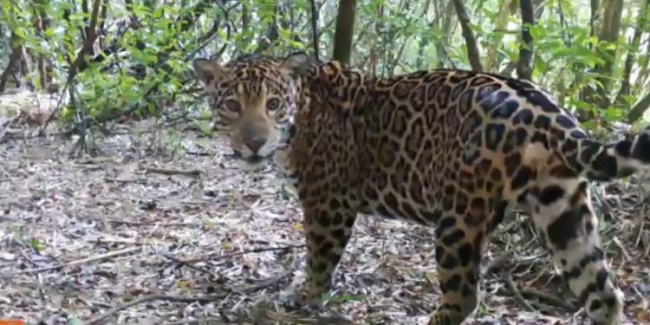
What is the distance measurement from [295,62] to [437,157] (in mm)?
995

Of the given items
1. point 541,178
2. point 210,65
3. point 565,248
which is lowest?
point 565,248

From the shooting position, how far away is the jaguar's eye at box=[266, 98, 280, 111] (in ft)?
16.8

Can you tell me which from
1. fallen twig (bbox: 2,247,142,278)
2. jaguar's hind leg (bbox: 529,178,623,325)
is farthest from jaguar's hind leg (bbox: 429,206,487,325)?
fallen twig (bbox: 2,247,142,278)

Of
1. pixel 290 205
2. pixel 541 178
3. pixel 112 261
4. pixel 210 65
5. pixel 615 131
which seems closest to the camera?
pixel 541 178

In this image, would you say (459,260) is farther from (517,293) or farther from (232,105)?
(232,105)

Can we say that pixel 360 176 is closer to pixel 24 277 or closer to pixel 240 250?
pixel 240 250

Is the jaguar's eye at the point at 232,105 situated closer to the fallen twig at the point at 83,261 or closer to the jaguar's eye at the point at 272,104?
the jaguar's eye at the point at 272,104

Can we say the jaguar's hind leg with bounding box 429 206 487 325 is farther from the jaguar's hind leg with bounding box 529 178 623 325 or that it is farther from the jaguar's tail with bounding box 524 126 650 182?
the jaguar's tail with bounding box 524 126 650 182

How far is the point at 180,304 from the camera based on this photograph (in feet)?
17.5

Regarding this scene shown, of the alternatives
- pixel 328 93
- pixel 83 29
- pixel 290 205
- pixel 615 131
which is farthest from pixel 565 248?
pixel 83 29

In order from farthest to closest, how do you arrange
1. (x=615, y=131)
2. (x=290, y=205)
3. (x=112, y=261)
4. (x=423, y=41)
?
(x=423, y=41) < (x=290, y=205) < (x=615, y=131) < (x=112, y=261)

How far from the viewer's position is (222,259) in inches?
240

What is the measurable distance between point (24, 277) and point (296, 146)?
1.69 metres

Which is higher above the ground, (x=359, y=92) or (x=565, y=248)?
(x=359, y=92)
